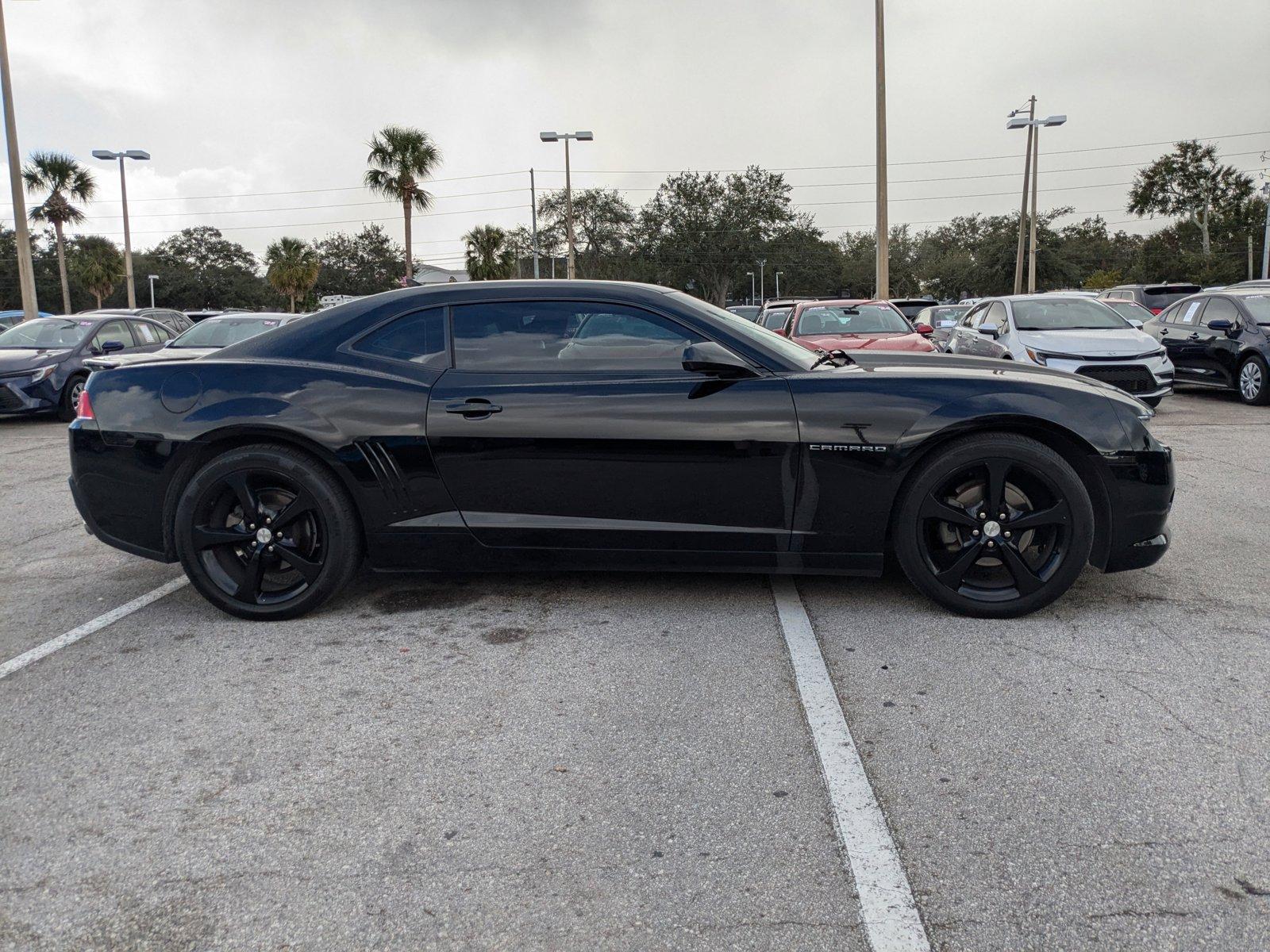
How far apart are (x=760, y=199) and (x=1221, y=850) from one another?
7615 cm

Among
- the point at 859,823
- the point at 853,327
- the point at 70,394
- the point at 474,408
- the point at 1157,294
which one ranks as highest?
the point at 1157,294

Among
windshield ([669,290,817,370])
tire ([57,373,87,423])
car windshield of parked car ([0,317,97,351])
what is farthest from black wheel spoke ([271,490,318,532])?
car windshield of parked car ([0,317,97,351])

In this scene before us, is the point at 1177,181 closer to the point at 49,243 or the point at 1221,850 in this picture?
the point at 1221,850

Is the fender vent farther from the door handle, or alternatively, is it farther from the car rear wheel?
the car rear wheel

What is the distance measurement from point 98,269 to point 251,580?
61368 millimetres

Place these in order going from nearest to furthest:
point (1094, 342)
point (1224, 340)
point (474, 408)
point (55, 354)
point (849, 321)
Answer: point (474, 408)
point (1094, 342)
point (849, 321)
point (55, 354)
point (1224, 340)

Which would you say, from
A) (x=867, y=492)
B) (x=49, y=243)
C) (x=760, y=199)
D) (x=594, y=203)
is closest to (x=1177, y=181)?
(x=760, y=199)

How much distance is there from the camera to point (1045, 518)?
3.94m

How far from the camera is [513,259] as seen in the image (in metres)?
47.5

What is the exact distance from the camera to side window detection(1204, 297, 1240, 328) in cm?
1285

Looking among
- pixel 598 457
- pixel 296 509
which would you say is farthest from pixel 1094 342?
pixel 296 509

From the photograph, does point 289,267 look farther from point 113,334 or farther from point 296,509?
point 296,509

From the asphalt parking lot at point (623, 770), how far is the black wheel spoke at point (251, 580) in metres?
0.15

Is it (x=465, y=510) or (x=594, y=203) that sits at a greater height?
(x=594, y=203)
